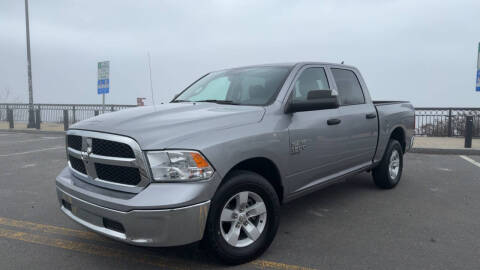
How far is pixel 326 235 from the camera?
3686 millimetres

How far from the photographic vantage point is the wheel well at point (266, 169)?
3.15 m

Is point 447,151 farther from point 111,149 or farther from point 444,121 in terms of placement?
point 111,149

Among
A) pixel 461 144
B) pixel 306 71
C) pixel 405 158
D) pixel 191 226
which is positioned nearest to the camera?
pixel 191 226

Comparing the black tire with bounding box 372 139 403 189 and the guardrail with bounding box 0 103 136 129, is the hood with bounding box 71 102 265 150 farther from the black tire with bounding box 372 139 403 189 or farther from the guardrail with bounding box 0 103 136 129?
the guardrail with bounding box 0 103 136 129

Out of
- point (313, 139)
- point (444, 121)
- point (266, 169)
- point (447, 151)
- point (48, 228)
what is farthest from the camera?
point (444, 121)

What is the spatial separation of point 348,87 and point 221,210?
9.19ft

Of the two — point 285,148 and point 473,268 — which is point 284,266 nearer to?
point 285,148

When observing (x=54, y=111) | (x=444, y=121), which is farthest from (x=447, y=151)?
(x=54, y=111)

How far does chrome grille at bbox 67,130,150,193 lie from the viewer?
260 cm

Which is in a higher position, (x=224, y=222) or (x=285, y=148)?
(x=285, y=148)

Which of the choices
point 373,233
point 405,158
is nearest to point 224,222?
point 373,233

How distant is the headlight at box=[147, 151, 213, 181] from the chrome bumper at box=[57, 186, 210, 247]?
0.23 meters

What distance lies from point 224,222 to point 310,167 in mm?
1207

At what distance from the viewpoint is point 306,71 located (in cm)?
401
